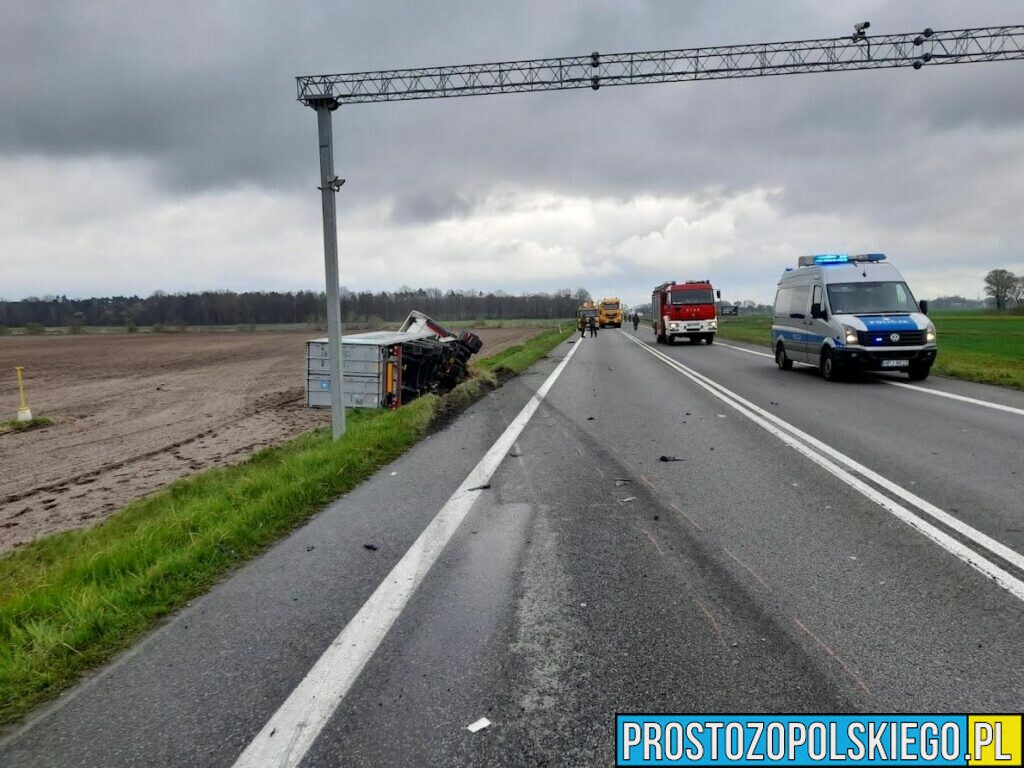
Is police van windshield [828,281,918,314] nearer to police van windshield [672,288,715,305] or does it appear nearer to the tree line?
police van windshield [672,288,715,305]

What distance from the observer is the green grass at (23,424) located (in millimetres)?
14430

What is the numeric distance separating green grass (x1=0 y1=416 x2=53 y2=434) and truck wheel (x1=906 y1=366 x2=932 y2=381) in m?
19.6

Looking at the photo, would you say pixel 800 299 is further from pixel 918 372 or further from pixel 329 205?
pixel 329 205

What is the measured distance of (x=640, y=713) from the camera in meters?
2.63

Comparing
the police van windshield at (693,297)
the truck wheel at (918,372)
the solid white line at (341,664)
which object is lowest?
the solid white line at (341,664)

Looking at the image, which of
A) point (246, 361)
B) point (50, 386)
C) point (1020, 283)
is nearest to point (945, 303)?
point (1020, 283)

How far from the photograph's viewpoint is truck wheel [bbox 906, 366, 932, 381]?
13875mm

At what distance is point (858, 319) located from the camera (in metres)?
13.7

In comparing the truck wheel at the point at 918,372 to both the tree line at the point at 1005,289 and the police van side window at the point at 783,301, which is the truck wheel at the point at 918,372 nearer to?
the police van side window at the point at 783,301

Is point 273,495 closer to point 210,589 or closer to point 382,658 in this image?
point 210,589

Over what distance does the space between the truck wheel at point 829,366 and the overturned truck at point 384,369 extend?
888cm

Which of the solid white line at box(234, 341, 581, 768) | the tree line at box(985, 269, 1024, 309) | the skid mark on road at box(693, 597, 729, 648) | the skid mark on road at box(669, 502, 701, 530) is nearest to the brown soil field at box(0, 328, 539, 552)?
the solid white line at box(234, 341, 581, 768)

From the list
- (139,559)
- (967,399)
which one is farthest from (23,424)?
(967,399)

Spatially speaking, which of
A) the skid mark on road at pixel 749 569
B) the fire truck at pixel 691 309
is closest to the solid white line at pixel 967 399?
the skid mark on road at pixel 749 569
